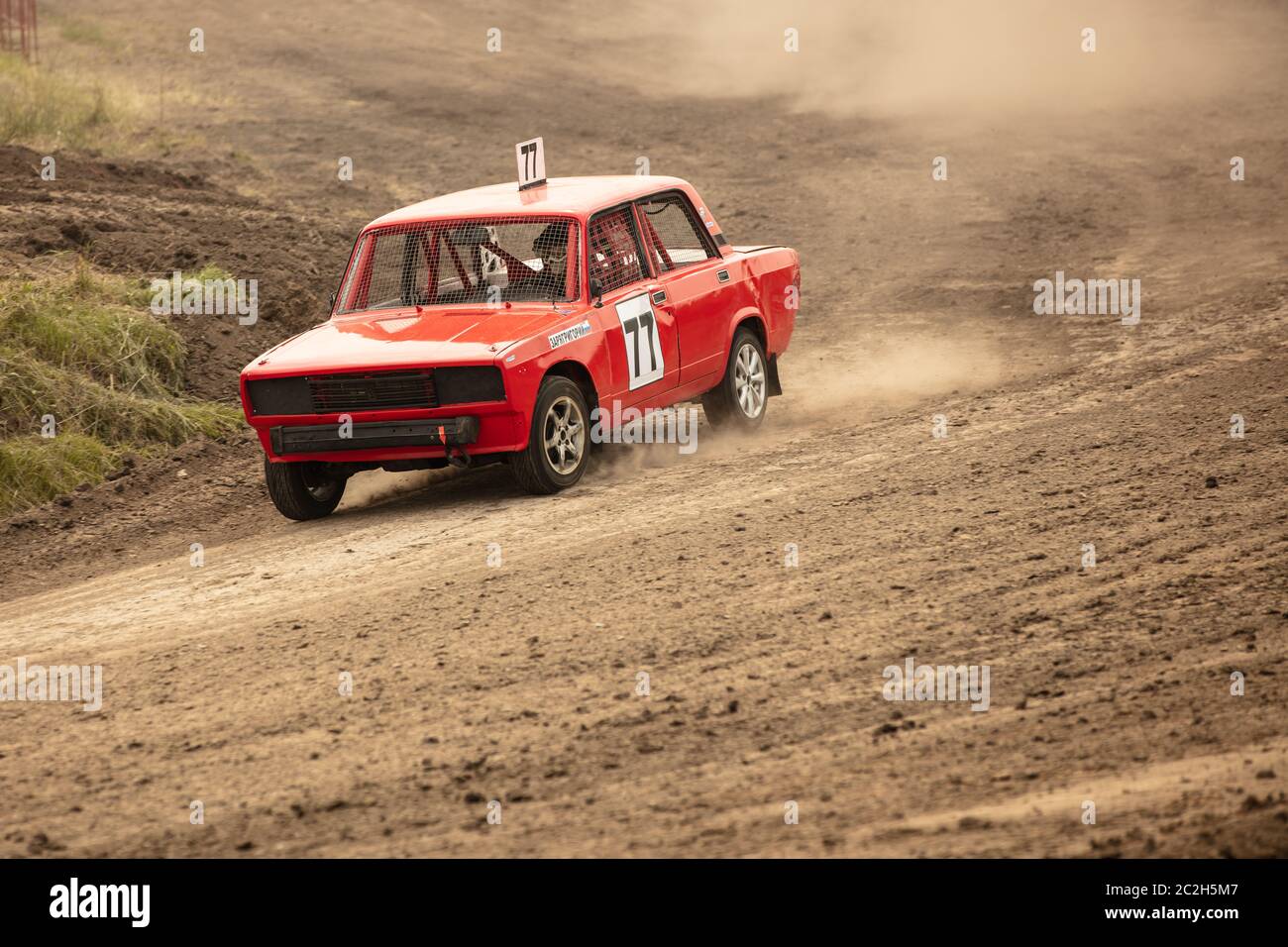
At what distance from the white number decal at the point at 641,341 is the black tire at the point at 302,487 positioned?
1.84 m

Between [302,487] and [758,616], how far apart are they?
364 centimetres

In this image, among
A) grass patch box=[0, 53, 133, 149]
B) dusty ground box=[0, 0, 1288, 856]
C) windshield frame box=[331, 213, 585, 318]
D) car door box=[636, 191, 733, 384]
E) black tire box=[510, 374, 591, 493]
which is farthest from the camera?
grass patch box=[0, 53, 133, 149]

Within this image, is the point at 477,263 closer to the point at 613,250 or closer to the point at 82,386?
the point at 613,250

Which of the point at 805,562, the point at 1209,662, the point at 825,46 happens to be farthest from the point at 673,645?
the point at 825,46

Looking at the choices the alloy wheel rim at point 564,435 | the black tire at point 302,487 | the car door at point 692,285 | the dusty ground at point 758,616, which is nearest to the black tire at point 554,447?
the alloy wheel rim at point 564,435

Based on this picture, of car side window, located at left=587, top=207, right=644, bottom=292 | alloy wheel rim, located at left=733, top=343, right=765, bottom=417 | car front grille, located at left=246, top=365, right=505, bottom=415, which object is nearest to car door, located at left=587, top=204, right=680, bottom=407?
car side window, located at left=587, top=207, right=644, bottom=292

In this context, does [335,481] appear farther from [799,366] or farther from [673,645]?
[799,366]

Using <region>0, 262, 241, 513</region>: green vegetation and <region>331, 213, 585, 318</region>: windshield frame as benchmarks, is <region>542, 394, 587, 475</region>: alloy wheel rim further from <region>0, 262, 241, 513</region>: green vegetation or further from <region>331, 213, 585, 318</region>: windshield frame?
<region>0, 262, 241, 513</region>: green vegetation

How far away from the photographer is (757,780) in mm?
5160

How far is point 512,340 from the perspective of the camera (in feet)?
28.6

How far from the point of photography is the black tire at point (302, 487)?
929 cm

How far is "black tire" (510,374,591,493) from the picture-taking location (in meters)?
8.84

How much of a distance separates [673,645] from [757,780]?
4.40ft

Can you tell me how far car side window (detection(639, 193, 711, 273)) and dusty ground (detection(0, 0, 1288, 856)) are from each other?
1279mm
